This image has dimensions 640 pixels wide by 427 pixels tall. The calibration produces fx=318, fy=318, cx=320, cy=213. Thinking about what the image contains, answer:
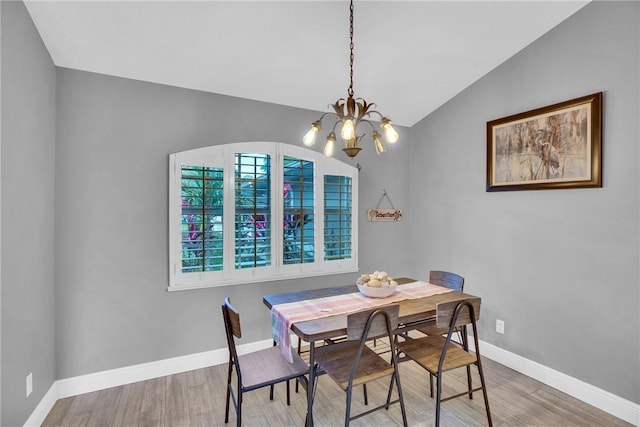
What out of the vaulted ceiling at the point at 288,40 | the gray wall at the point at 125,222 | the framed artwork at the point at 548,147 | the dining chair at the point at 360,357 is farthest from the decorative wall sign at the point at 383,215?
the dining chair at the point at 360,357

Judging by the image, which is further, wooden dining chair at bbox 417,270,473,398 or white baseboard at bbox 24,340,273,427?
wooden dining chair at bbox 417,270,473,398

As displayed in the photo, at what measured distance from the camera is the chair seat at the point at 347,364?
178 centimetres

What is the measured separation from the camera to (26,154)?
1845mm

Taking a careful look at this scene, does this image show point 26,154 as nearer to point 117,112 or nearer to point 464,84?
point 117,112

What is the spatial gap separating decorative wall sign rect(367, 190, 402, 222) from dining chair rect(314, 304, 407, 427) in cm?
177

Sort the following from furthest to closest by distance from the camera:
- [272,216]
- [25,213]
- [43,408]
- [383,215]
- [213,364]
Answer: [383,215]
[272,216]
[213,364]
[43,408]
[25,213]

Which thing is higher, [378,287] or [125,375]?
[378,287]

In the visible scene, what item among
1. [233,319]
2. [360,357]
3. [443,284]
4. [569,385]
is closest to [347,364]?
[360,357]

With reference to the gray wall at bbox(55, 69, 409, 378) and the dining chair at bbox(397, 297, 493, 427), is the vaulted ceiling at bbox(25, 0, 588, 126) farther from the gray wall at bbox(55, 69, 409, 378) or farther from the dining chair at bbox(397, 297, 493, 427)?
the dining chair at bbox(397, 297, 493, 427)

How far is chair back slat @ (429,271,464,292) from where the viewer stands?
2602mm

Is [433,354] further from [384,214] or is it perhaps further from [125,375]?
[125,375]

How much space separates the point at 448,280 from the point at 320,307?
49.3 inches

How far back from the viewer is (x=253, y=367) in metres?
1.93

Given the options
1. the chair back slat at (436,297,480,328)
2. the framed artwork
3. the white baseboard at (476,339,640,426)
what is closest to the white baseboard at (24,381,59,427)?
the chair back slat at (436,297,480,328)
